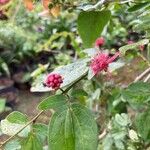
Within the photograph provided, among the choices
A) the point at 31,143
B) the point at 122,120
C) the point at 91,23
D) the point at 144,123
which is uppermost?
the point at 91,23

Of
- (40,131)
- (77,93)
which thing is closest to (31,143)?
(40,131)

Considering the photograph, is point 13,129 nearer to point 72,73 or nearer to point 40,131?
point 40,131

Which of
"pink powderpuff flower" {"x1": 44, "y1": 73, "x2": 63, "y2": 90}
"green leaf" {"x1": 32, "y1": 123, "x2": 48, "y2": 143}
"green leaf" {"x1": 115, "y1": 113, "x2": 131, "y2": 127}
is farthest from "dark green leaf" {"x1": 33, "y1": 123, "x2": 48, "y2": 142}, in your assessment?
"green leaf" {"x1": 115, "y1": 113, "x2": 131, "y2": 127}

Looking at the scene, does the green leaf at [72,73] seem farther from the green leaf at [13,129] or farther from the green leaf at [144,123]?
the green leaf at [144,123]

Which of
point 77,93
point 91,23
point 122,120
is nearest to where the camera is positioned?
point 77,93

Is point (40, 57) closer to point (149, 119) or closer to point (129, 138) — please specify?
point (129, 138)

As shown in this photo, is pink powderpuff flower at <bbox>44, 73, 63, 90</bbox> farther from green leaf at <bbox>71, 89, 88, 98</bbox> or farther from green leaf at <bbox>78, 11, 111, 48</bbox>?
green leaf at <bbox>78, 11, 111, 48</bbox>

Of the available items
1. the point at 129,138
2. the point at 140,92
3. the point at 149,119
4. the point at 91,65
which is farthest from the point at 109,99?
the point at 91,65
